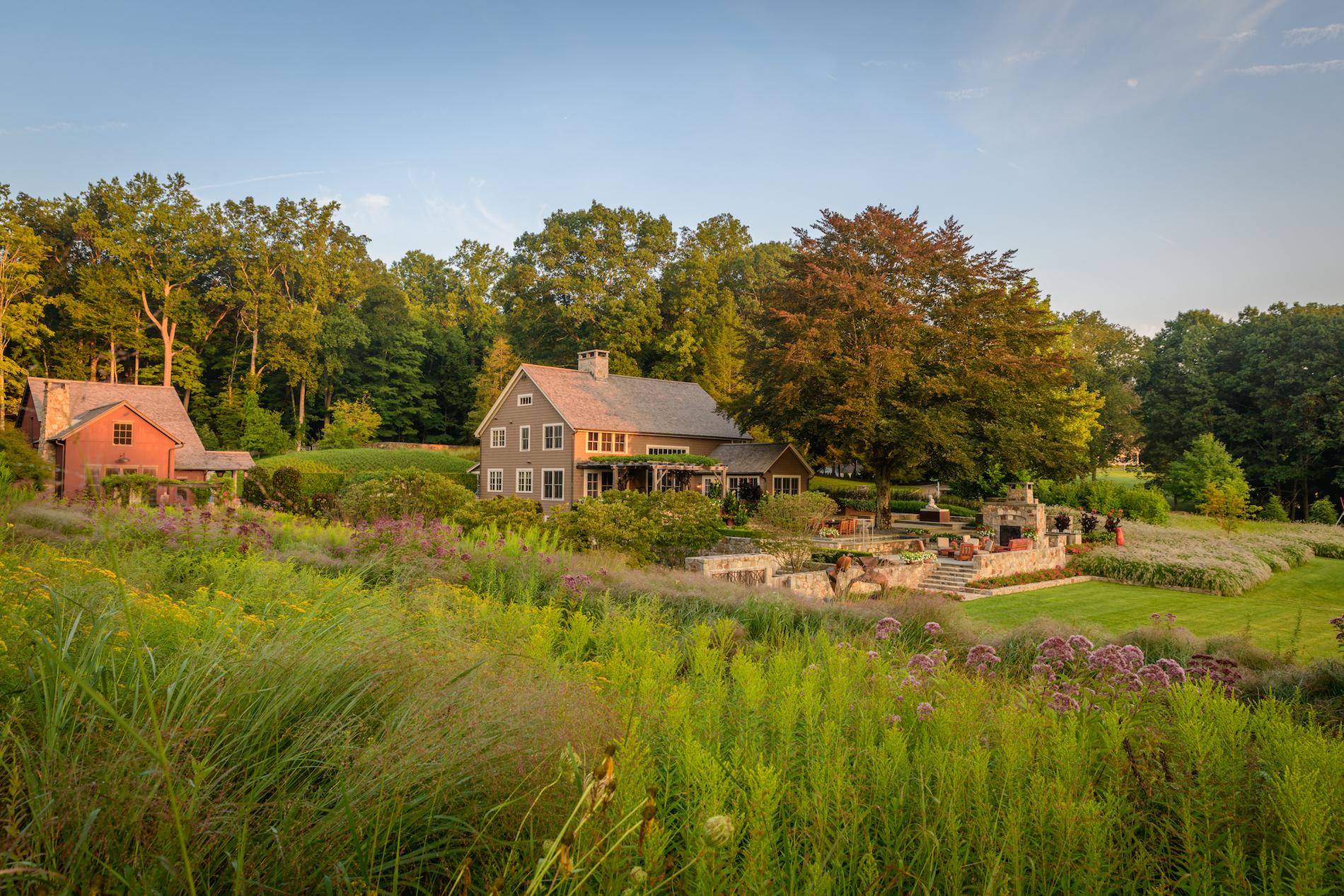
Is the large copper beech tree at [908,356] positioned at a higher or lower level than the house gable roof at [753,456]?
higher

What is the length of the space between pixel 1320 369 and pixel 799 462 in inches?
1049

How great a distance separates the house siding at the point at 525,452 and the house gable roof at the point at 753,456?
23.9 ft

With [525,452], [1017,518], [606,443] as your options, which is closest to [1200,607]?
[1017,518]

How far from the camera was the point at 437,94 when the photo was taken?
42.4 ft

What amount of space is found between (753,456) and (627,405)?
265 inches

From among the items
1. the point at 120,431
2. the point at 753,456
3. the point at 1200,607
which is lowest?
the point at 1200,607

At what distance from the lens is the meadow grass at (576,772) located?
189 centimetres

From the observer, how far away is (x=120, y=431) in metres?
26.5

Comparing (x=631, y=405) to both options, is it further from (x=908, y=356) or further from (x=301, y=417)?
(x=301, y=417)

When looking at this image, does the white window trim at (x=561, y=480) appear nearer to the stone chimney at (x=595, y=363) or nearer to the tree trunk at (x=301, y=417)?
the stone chimney at (x=595, y=363)

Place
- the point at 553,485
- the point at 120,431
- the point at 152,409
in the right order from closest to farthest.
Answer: the point at 120,431, the point at 152,409, the point at 553,485

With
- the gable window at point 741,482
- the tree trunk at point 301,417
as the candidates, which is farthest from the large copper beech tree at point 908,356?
the tree trunk at point 301,417

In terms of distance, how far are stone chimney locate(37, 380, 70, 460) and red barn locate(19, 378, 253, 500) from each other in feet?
0.08

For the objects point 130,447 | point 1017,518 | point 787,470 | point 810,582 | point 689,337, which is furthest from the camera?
point 689,337
